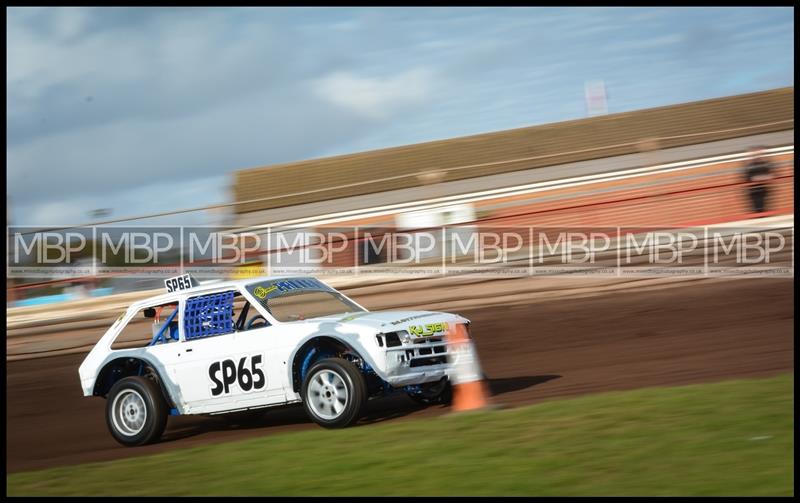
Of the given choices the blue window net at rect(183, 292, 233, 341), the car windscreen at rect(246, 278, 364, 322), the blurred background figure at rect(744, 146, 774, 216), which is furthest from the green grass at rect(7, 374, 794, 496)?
the blurred background figure at rect(744, 146, 774, 216)

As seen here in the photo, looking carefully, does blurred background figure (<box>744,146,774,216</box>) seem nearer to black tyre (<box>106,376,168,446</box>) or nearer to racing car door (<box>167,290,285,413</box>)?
racing car door (<box>167,290,285,413</box>)

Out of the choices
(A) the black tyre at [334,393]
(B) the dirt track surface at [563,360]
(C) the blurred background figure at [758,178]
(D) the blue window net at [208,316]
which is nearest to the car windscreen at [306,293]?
(D) the blue window net at [208,316]

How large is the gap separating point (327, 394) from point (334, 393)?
0.08 m

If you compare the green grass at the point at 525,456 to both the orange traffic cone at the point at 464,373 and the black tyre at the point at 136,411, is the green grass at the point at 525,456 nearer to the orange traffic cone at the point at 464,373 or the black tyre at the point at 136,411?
the orange traffic cone at the point at 464,373

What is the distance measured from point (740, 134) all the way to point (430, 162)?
8.09 metres

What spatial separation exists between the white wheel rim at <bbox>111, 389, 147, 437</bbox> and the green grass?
0.98 meters

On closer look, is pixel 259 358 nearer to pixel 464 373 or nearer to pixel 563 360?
pixel 464 373

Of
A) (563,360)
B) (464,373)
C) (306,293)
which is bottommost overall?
(563,360)

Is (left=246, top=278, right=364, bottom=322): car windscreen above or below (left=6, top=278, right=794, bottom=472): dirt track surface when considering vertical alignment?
above

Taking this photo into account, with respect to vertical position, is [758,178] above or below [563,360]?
above

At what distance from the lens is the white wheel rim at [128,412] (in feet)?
29.0

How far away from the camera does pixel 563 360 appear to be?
11.1m

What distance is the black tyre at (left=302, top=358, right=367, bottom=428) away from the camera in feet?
25.3

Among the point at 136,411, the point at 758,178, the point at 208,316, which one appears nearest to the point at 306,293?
the point at 208,316
